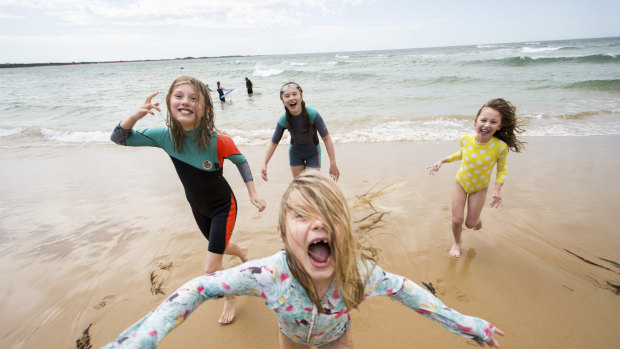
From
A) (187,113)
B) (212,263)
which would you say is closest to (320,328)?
(212,263)

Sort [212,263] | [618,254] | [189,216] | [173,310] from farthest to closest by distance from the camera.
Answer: [189,216], [618,254], [212,263], [173,310]

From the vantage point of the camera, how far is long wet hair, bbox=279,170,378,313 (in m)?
1.27

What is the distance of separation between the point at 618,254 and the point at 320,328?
3.68m

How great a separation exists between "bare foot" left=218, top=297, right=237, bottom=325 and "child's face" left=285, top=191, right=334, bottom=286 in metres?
1.73

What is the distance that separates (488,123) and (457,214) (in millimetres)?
1018

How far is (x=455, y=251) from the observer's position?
344 centimetres

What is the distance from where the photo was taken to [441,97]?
1425cm

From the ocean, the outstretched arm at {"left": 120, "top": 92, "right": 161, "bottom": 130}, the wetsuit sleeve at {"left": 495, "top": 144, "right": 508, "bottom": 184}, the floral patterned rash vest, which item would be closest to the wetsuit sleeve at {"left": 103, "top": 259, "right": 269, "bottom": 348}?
the floral patterned rash vest

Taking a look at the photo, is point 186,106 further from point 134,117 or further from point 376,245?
point 376,245

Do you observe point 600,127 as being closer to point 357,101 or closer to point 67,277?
point 357,101

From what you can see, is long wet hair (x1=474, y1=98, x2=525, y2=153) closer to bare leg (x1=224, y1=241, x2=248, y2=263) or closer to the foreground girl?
the foreground girl

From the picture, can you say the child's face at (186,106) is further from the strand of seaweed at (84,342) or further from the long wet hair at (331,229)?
the strand of seaweed at (84,342)

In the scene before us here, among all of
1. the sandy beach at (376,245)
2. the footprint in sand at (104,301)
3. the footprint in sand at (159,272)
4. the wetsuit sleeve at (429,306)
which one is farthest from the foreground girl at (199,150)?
the wetsuit sleeve at (429,306)

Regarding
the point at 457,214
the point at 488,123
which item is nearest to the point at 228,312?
the point at 457,214
